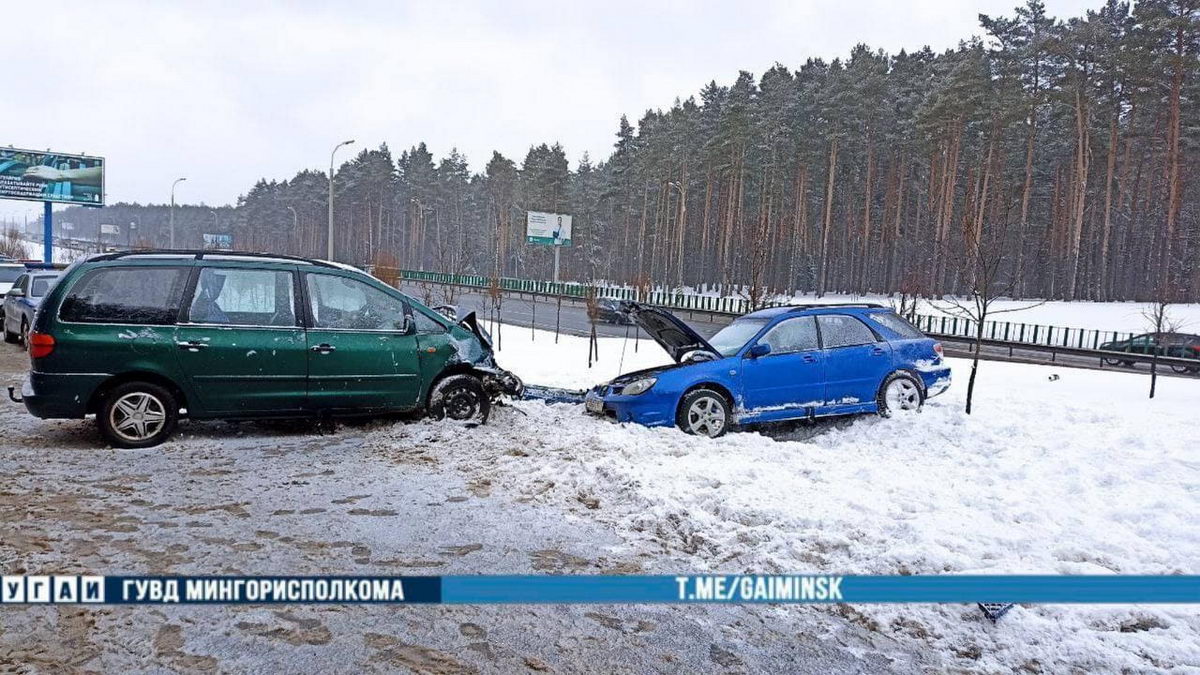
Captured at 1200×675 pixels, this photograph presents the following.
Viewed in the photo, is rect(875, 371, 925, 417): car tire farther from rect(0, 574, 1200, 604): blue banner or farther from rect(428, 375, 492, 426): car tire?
rect(0, 574, 1200, 604): blue banner

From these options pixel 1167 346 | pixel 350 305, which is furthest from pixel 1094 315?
pixel 350 305

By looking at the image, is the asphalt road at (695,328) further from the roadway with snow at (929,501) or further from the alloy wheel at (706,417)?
the roadway with snow at (929,501)

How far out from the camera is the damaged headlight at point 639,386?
26.7ft

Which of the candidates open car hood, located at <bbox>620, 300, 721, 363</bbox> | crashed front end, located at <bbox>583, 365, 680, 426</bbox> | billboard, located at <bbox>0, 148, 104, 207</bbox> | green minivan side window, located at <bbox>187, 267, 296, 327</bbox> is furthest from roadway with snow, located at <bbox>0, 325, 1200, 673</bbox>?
billboard, located at <bbox>0, 148, 104, 207</bbox>

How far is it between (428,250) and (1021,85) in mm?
77733

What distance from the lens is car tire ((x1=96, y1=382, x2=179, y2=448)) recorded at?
665cm

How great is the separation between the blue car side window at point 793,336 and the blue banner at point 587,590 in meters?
6.40

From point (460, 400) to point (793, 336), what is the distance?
394cm

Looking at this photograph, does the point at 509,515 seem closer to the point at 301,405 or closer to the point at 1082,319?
the point at 301,405

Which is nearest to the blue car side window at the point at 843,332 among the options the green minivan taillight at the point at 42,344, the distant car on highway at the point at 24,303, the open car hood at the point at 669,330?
the open car hood at the point at 669,330

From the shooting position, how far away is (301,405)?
7250 millimetres

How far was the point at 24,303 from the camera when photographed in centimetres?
1516

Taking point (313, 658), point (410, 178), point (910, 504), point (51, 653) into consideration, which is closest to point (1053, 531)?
point (910, 504)

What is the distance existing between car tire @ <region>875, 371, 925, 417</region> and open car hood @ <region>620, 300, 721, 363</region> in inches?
86.6
